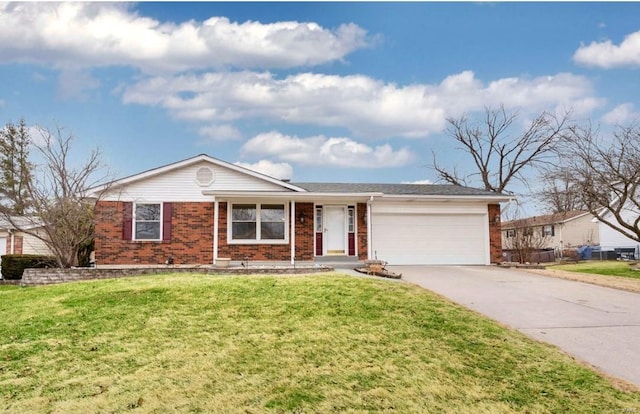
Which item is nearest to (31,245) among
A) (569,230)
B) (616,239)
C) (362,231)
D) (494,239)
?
(362,231)

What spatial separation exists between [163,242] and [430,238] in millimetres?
10261

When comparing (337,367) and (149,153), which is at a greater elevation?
(149,153)

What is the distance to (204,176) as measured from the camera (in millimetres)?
17062

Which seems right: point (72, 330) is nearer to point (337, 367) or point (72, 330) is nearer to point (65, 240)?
point (337, 367)

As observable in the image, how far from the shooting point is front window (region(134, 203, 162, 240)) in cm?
1667

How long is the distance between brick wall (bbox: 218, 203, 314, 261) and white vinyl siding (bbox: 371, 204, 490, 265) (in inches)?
103

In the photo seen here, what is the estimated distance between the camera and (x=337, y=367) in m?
5.43

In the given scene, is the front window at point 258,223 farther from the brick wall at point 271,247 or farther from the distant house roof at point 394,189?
the distant house roof at point 394,189

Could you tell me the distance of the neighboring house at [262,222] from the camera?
54.3 feet

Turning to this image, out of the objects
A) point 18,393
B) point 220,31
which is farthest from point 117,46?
point 18,393

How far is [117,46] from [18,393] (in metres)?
12.8

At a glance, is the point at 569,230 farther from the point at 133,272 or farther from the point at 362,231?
the point at 133,272

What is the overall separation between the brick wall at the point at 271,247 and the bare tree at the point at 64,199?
462 centimetres

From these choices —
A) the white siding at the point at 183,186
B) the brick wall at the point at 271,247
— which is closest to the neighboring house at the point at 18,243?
the white siding at the point at 183,186
